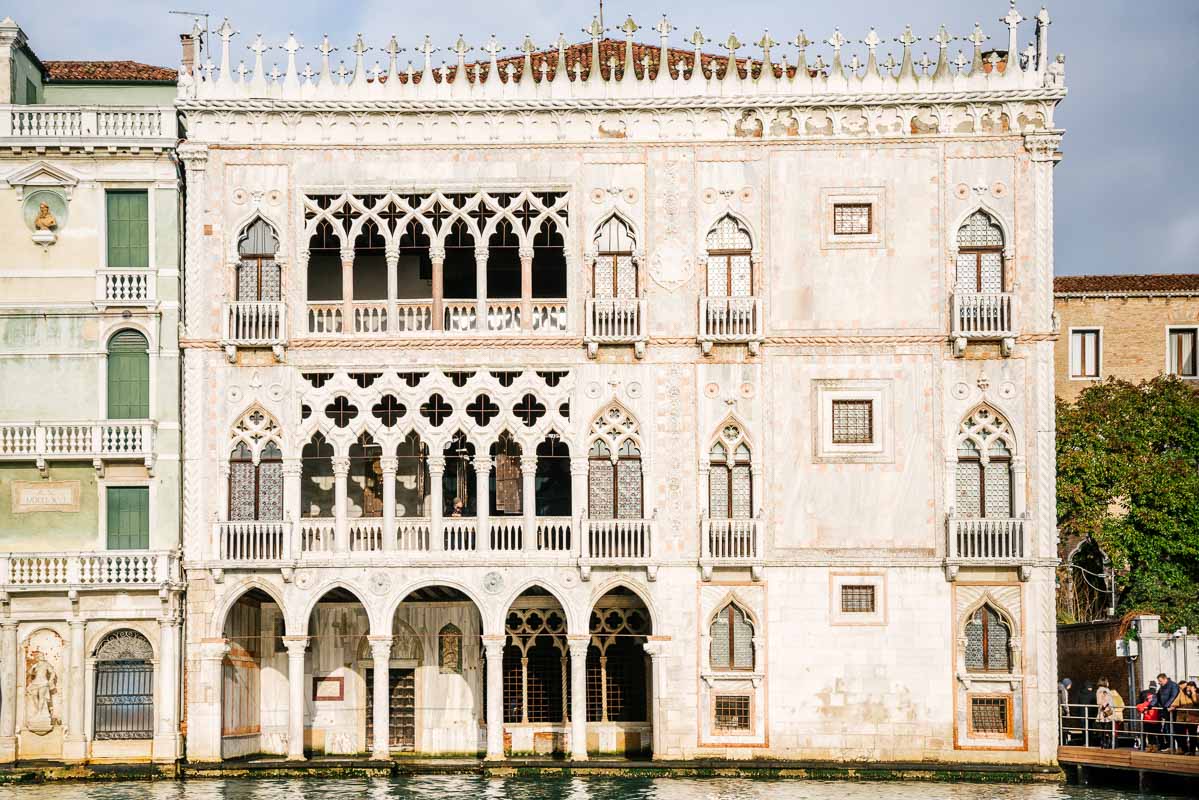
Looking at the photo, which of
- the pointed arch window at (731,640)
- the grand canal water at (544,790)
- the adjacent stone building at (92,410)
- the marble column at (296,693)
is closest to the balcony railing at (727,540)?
the pointed arch window at (731,640)

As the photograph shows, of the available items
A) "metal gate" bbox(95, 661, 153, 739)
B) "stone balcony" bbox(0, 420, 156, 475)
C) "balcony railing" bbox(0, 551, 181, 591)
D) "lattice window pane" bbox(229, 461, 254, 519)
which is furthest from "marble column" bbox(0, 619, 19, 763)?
"lattice window pane" bbox(229, 461, 254, 519)

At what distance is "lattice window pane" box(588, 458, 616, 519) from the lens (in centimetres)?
3834

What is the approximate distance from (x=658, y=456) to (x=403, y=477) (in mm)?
5960

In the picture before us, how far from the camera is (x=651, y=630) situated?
39062 millimetres

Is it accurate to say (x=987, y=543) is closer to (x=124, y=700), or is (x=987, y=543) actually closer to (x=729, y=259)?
(x=729, y=259)

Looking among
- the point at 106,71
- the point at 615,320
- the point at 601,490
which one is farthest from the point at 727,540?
the point at 106,71

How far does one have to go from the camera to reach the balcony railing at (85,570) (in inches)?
1489

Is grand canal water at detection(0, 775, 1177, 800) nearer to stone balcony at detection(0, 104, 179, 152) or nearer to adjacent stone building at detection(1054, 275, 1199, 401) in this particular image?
stone balcony at detection(0, 104, 179, 152)

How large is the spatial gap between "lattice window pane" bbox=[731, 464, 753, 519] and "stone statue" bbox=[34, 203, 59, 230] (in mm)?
14479

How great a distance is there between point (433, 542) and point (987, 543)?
10795 millimetres

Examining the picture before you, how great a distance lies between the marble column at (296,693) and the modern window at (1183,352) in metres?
27.0

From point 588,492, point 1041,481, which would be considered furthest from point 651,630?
point 1041,481

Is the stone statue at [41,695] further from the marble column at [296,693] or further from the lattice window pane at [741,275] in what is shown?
the lattice window pane at [741,275]

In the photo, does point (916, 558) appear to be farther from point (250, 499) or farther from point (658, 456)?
point (250, 499)
